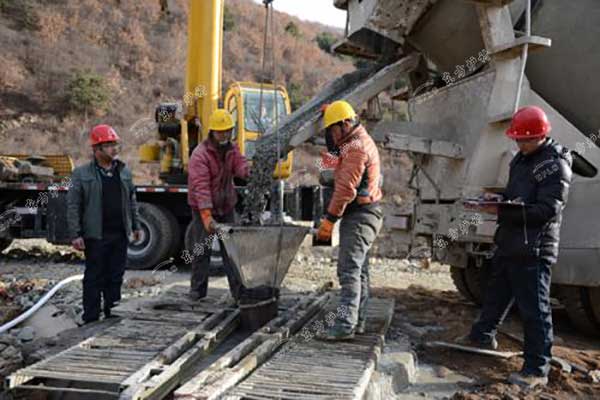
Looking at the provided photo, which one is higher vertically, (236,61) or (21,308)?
(236,61)

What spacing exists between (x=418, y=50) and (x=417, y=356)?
3.26 meters

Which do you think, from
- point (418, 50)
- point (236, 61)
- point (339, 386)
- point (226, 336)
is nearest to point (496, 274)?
point (339, 386)

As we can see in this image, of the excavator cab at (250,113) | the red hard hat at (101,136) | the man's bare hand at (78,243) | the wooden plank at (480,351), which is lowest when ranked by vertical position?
the wooden plank at (480,351)

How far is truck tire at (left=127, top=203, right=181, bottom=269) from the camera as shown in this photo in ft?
27.9

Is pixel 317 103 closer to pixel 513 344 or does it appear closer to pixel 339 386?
pixel 513 344

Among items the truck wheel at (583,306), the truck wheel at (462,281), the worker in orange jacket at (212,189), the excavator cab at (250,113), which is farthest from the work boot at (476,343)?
the excavator cab at (250,113)

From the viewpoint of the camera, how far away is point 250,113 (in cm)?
888

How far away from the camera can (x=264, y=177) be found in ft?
17.6

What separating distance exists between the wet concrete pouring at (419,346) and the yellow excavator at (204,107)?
80.1 inches

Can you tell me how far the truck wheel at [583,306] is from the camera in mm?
4719

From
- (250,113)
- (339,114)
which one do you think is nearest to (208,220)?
(339,114)

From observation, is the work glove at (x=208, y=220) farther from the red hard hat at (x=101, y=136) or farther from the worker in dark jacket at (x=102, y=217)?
the red hard hat at (x=101, y=136)

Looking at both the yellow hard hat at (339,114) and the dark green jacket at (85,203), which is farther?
the dark green jacket at (85,203)

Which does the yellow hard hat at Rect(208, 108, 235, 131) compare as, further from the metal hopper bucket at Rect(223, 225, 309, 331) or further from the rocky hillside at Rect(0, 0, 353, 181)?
the rocky hillside at Rect(0, 0, 353, 181)
